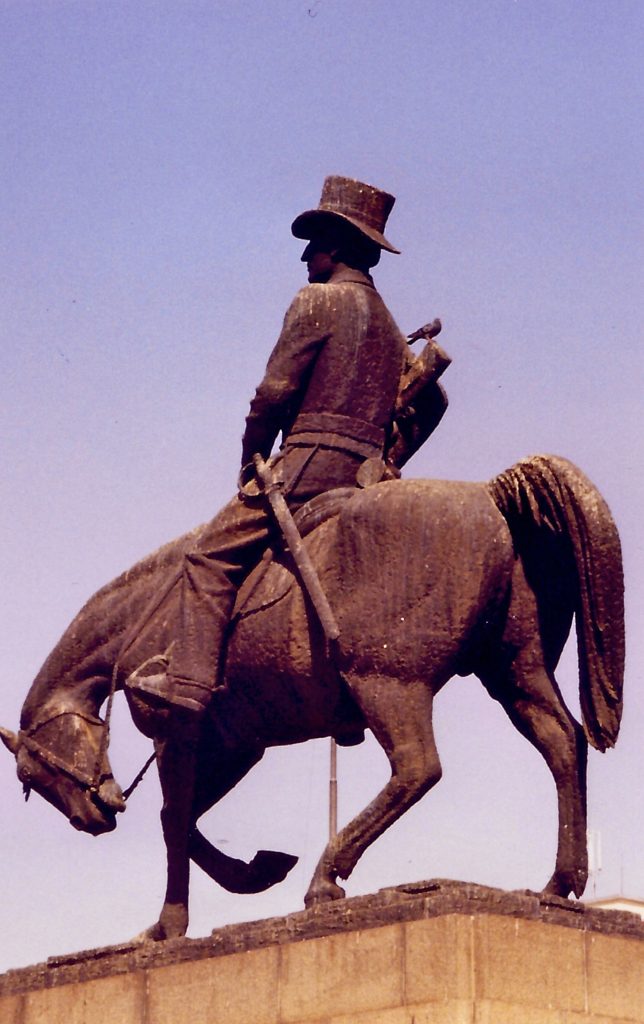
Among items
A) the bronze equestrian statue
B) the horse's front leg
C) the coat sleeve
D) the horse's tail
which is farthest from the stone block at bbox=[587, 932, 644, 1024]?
the coat sleeve

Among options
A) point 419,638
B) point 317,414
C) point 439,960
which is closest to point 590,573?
point 419,638

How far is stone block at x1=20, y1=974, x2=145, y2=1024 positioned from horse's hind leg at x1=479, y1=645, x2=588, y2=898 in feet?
8.38

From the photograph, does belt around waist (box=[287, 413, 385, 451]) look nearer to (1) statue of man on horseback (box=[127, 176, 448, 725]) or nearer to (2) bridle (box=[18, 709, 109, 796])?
(1) statue of man on horseback (box=[127, 176, 448, 725])

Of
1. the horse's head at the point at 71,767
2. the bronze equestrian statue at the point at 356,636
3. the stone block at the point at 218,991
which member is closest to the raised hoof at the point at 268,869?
the bronze equestrian statue at the point at 356,636

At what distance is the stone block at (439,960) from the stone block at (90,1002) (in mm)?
2038

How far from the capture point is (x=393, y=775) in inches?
566

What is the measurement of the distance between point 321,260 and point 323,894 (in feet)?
13.5

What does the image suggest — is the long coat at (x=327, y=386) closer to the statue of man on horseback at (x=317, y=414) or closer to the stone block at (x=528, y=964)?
the statue of man on horseback at (x=317, y=414)

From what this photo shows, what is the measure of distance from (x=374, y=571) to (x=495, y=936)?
8.12 feet

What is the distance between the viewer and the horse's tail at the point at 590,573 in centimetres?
1428

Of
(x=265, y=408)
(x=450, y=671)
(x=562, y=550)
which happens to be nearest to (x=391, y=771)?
(x=450, y=671)

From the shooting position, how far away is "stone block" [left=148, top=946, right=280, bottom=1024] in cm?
1385

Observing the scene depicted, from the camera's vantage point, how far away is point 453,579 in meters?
14.5

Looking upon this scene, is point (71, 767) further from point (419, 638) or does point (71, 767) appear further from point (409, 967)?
point (409, 967)
